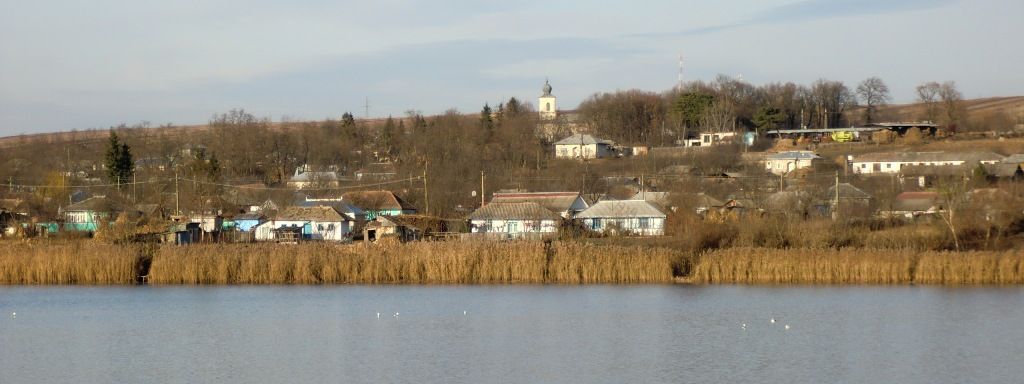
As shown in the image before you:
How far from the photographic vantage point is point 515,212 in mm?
52438

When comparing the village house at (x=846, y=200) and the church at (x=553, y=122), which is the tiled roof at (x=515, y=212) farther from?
the church at (x=553, y=122)

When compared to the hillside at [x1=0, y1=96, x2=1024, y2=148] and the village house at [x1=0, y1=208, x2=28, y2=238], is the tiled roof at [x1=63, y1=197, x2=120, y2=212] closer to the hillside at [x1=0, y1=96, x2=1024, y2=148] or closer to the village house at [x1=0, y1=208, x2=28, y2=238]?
the village house at [x1=0, y1=208, x2=28, y2=238]

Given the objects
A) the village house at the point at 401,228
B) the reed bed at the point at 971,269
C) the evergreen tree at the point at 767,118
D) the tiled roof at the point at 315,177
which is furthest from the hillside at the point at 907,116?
the reed bed at the point at 971,269

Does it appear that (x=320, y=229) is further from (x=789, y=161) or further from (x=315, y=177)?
(x=789, y=161)

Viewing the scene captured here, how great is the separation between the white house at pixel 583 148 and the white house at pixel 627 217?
32.1 m

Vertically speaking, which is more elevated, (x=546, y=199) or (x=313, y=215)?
(x=546, y=199)

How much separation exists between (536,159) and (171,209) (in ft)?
99.7

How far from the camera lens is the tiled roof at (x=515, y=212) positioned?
2035 inches

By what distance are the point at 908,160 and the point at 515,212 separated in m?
31.4

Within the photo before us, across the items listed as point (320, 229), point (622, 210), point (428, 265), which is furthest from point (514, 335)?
point (320, 229)

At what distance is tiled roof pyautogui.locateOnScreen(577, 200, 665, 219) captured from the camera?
5203cm

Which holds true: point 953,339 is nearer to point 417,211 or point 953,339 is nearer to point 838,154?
point 417,211

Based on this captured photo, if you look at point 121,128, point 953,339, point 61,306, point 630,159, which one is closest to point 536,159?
point 630,159

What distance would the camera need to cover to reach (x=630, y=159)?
82.9 m
